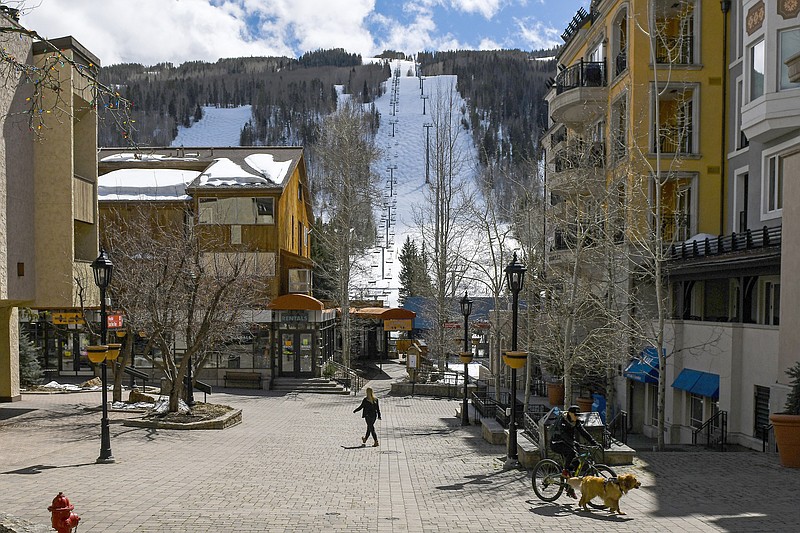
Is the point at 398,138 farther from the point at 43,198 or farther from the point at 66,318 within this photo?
the point at 43,198

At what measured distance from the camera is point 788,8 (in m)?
18.5

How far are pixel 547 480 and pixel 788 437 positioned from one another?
17.3 ft

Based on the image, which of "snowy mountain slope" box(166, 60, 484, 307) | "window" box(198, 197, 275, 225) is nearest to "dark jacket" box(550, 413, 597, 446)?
"window" box(198, 197, 275, 225)

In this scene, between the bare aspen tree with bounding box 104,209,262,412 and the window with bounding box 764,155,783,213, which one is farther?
the bare aspen tree with bounding box 104,209,262,412

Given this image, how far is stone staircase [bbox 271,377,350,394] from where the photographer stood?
3338 centimetres

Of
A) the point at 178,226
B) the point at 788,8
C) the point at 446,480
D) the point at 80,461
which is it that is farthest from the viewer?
the point at 178,226

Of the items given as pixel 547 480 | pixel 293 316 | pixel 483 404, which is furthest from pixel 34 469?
pixel 293 316

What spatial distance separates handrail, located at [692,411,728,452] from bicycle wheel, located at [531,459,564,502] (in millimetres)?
10091

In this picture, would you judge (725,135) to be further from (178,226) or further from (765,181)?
(178,226)

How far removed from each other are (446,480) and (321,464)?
3242mm

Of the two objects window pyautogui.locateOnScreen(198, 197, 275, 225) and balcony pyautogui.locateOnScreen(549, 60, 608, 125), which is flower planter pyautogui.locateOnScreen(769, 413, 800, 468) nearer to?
balcony pyautogui.locateOnScreen(549, 60, 608, 125)

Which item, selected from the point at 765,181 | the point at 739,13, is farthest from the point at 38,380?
the point at 739,13

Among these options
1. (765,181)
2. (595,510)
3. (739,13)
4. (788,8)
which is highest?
(739,13)

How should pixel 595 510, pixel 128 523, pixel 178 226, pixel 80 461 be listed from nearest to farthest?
pixel 128 523 → pixel 595 510 → pixel 80 461 → pixel 178 226
